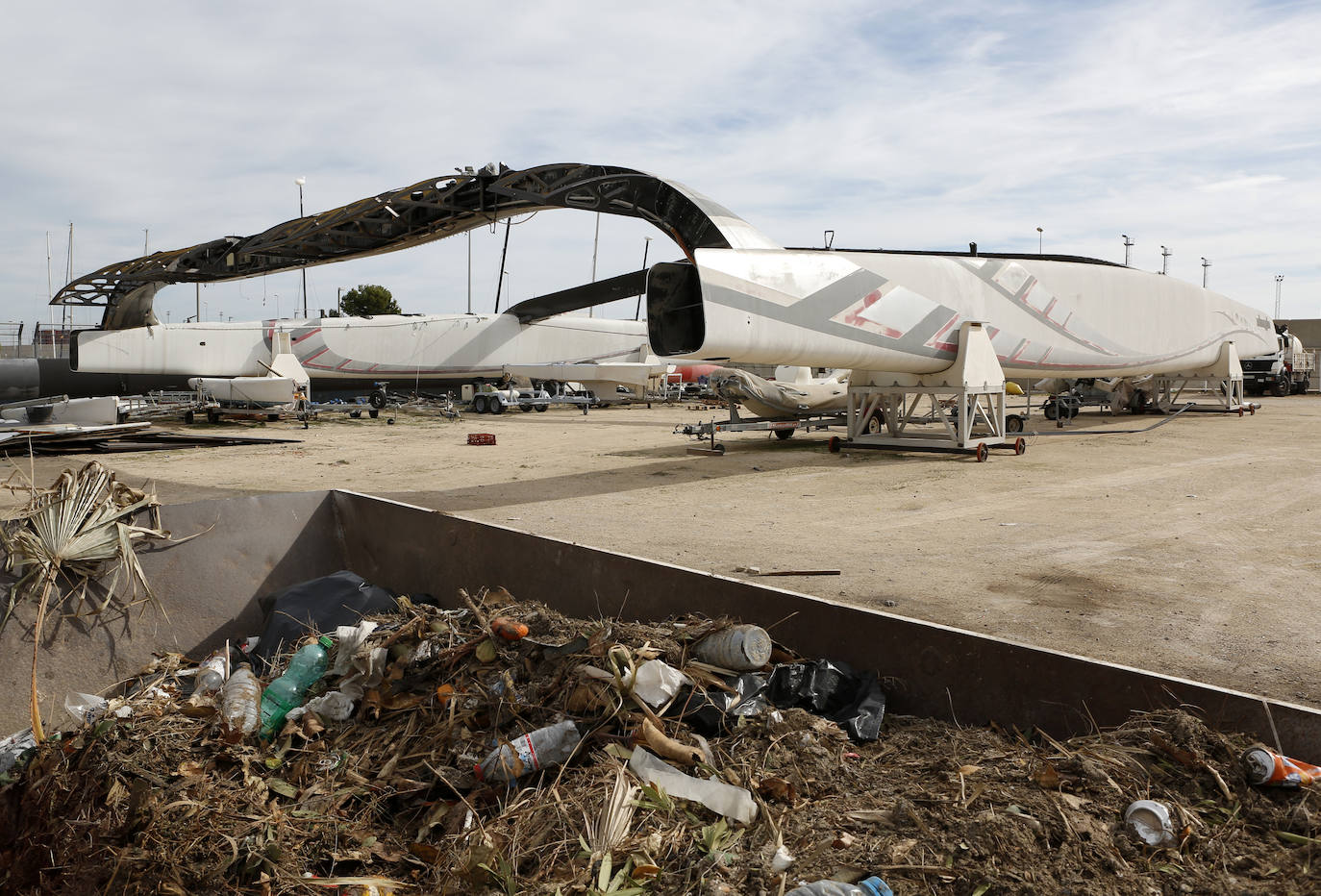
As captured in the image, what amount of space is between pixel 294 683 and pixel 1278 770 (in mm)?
3115

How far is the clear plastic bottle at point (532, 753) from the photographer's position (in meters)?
2.44

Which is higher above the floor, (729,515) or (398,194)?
(398,194)

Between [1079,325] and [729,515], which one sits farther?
[1079,325]

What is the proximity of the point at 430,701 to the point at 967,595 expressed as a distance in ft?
8.79

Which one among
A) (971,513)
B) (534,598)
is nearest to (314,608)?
(534,598)

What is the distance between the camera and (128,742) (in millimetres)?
2836

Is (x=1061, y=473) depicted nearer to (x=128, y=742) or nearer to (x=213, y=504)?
(x=213, y=504)

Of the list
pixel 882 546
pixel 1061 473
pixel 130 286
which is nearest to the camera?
pixel 882 546

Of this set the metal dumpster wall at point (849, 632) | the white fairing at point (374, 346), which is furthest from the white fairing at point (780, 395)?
the white fairing at point (374, 346)

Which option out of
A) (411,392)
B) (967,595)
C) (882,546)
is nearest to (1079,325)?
(882,546)

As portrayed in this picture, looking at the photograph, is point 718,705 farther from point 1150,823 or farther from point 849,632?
point 1150,823

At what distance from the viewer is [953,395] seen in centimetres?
1066

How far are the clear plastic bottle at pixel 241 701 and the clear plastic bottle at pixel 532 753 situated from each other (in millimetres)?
1042

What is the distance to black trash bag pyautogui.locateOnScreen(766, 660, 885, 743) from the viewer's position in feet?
8.36
